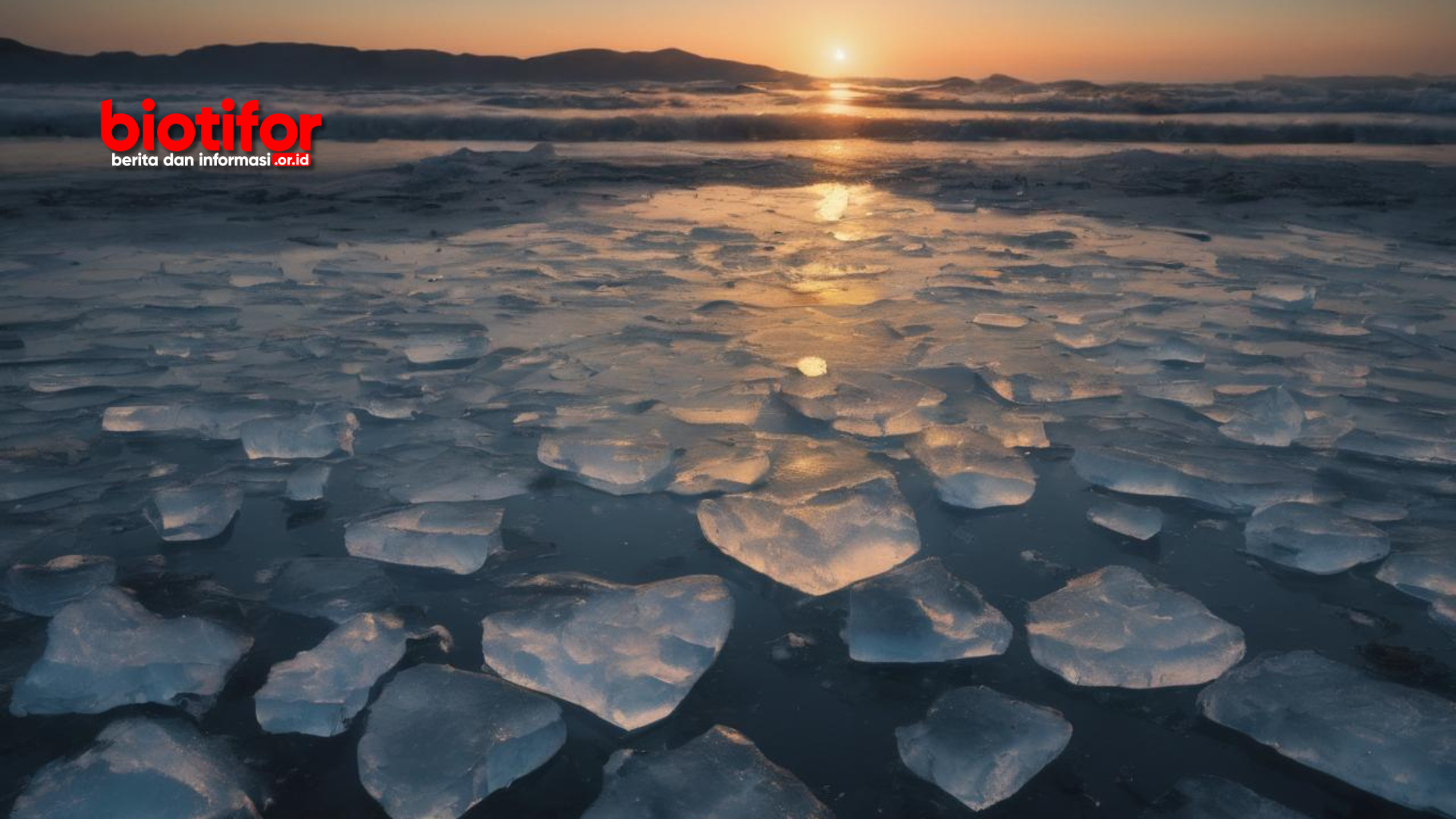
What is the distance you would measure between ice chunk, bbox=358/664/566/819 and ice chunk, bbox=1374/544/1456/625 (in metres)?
1.45

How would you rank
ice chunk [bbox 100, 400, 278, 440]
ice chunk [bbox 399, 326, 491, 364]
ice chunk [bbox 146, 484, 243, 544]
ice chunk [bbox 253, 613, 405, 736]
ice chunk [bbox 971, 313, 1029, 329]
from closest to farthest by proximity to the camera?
ice chunk [bbox 253, 613, 405, 736]
ice chunk [bbox 146, 484, 243, 544]
ice chunk [bbox 100, 400, 278, 440]
ice chunk [bbox 399, 326, 491, 364]
ice chunk [bbox 971, 313, 1029, 329]

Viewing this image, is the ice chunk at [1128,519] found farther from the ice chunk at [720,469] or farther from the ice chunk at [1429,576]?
the ice chunk at [720,469]

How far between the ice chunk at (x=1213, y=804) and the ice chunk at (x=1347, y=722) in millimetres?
132

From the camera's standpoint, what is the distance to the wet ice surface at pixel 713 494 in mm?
1126

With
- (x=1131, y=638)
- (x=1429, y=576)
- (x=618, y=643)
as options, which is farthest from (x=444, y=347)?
(x=1429, y=576)

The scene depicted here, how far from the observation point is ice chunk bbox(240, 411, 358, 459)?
197 cm

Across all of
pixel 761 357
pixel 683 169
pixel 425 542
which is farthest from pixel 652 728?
pixel 683 169

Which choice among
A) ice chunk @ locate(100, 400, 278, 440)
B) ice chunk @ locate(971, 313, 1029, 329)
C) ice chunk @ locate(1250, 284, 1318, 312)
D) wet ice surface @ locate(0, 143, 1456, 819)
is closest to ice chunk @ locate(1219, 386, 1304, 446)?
wet ice surface @ locate(0, 143, 1456, 819)

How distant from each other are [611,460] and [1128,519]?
1.09m

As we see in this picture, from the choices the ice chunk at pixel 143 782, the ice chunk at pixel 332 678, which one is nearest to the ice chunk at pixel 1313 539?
the ice chunk at pixel 332 678

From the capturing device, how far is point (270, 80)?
26.5m

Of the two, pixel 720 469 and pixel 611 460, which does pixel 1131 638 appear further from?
pixel 611 460

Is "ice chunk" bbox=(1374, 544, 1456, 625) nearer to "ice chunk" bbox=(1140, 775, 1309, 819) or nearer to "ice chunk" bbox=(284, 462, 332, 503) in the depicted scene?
"ice chunk" bbox=(1140, 775, 1309, 819)

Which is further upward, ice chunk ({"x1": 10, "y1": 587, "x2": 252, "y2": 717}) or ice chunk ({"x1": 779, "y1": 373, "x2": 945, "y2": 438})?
ice chunk ({"x1": 779, "y1": 373, "x2": 945, "y2": 438})
